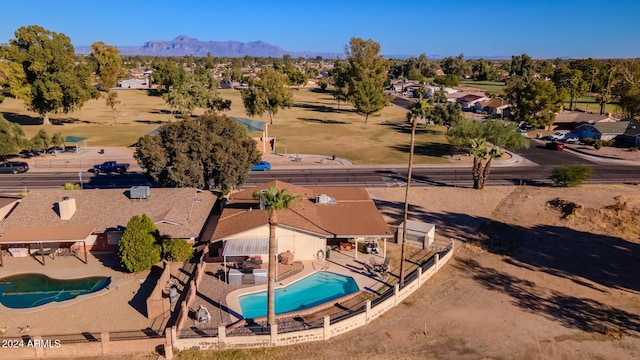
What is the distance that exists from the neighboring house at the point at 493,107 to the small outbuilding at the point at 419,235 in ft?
238

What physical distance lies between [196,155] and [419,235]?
21923mm

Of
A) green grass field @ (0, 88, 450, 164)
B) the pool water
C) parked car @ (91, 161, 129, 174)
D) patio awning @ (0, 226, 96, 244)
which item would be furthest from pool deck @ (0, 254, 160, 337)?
green grass field @ (0, 88, 450, 164)

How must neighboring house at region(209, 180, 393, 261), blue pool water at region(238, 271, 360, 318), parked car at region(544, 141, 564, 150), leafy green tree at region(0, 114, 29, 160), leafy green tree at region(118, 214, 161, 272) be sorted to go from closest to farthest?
blue pool water at region(238, 271, 360, 318) → leafy green tree at region(118, 214, 161, 272) → neighboring house at region(209, 180, 393, 261) → leafy green tree at region(0, 114, 29, 160) → parked car at region(544, 141, 564, 150)

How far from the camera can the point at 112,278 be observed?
3212 cm

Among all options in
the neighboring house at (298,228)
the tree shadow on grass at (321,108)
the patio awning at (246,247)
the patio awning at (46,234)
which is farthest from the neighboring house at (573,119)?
the patio awning at (46,234)

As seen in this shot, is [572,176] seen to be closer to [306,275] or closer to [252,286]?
[306,275]

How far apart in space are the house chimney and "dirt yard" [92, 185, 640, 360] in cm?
1879

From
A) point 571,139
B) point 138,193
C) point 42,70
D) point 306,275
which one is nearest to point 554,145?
point 571,139

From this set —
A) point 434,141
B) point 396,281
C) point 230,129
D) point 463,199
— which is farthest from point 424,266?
point 434,141

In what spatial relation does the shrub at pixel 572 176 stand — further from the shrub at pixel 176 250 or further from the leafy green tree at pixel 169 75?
the leafy green tree at pixel 169 75

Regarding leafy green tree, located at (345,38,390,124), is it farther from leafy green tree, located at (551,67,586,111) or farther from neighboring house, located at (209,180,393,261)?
neighboring house, located at (209,180,393,261)

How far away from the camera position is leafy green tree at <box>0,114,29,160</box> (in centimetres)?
5919

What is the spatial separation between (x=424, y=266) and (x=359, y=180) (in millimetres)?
25109

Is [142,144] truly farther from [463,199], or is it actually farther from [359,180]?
[463,199]
